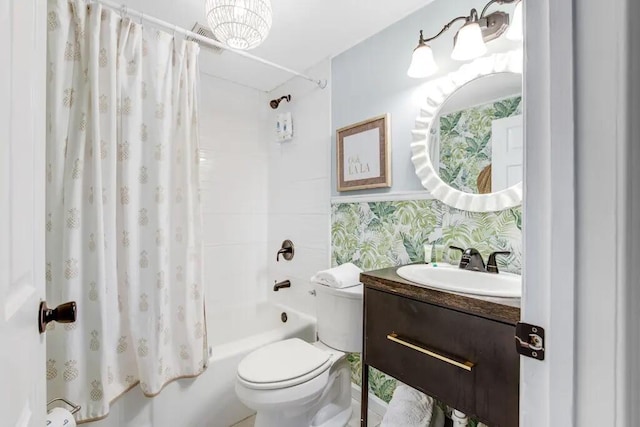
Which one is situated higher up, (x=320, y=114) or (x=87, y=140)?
(x=320, y=114)

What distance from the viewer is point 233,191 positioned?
8.03 feet

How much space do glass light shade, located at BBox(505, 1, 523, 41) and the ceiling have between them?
0.47m

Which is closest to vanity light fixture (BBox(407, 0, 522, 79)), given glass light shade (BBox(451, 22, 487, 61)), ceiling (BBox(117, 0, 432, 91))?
glass light shade (BBox(451, 22, 487, 61))

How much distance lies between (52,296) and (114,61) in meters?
1.01

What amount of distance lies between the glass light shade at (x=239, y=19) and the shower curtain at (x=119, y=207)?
0.40 meters

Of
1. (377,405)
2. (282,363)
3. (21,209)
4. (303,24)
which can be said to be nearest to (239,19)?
(303,24)

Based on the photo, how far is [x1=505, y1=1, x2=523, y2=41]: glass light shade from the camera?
46.2 inches

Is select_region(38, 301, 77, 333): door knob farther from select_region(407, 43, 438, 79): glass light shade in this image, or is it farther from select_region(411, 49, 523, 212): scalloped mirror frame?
select_region(407, 43, 438, 79): glass light shade

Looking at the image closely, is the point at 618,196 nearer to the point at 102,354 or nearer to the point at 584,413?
the point at 584,413

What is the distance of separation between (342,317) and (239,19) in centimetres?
142

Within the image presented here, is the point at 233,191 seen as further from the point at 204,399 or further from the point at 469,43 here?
the point at 469,43

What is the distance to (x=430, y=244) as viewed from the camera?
1510 mm

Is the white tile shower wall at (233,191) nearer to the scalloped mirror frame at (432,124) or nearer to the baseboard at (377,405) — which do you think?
the baseboard at (377,405)

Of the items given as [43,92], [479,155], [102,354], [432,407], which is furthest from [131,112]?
[432,407]
